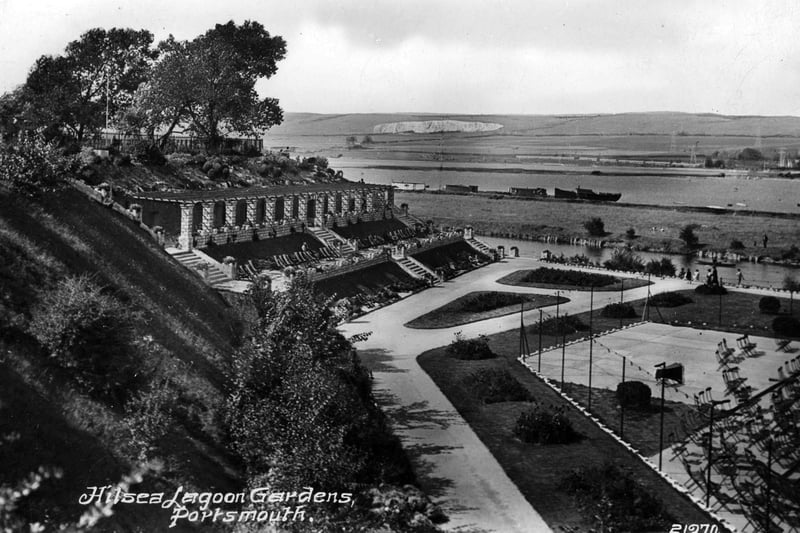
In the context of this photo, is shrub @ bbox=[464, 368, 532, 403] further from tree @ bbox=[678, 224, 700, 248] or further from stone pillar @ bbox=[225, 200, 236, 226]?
tree @ bbox=[678, 224, 700, 248]

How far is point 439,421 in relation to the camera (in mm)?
34094

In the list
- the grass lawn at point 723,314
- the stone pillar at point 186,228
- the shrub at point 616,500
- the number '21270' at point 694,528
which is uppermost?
the stone pillar at point 186,228

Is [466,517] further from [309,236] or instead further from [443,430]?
[309,236]

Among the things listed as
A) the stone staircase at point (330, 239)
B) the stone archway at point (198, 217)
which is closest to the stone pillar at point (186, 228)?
the stone archway at point (198, 217)

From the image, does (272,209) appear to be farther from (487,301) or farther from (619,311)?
(619,311)

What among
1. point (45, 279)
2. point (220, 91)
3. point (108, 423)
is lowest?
point (108, 423)

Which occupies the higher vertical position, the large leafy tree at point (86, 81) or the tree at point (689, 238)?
the large leafy tree at point (86, 81)

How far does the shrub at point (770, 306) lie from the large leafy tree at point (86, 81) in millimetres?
53946

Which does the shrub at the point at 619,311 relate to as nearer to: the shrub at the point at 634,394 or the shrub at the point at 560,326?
the shrub at the point at 560,326

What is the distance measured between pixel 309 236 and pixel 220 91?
753 inches

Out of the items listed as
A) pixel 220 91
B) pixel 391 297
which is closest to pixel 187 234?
pixel 391 297

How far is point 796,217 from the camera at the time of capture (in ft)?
427

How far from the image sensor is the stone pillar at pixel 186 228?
55.2 m

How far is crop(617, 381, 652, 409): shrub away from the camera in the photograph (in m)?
35.9
